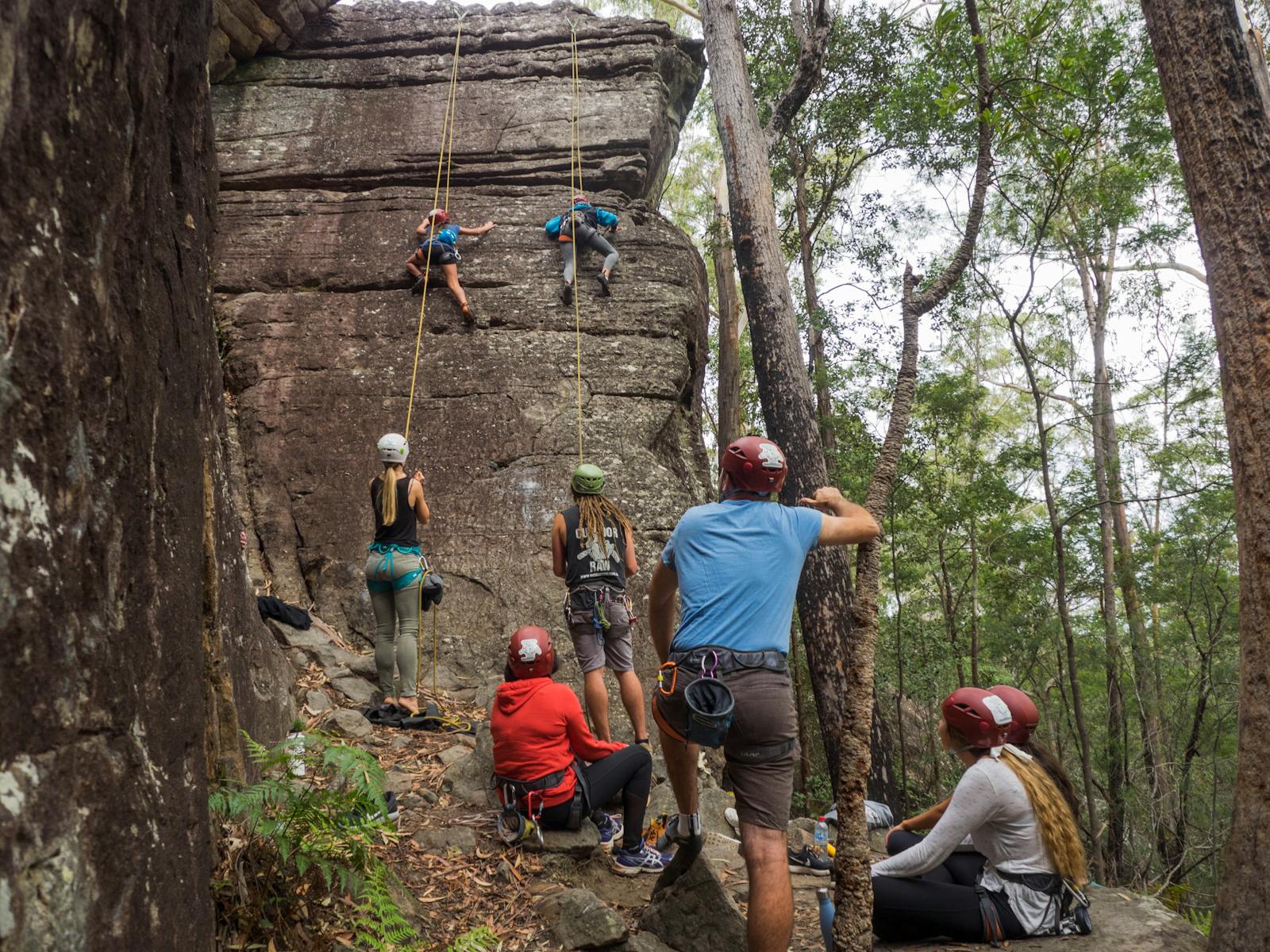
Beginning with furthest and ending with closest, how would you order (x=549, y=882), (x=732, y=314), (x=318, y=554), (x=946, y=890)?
(x=732, y=314), (x=318, y=554), (x=549, y=882), (x=946, y=890)

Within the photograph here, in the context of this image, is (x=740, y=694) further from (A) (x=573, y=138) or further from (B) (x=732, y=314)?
(B) (x=732, y=314)

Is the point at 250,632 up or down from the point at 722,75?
down

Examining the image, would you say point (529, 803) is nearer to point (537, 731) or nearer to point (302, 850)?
point (537, 731)

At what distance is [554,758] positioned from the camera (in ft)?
15.7

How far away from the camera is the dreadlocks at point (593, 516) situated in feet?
19.7

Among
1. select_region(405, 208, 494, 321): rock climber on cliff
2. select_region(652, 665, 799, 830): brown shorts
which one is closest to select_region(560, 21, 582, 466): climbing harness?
select_region(405, 208, 494, 321): rock climber on cliff

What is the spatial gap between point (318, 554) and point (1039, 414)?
10401 mm

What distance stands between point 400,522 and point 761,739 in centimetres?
387

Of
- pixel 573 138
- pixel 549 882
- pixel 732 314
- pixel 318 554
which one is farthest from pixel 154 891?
pixel 732 314

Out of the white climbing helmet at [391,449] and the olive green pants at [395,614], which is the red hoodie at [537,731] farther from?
the white climbing helmet at [391,449]

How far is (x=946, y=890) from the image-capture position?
3.73 meters

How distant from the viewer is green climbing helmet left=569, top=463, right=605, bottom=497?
19.8 feet

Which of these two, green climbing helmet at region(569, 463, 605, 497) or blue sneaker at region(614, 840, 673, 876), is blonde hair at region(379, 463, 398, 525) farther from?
blue sneaker at region(614, 840, 673, 876)

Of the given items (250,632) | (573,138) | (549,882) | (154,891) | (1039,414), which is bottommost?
(549,882)
